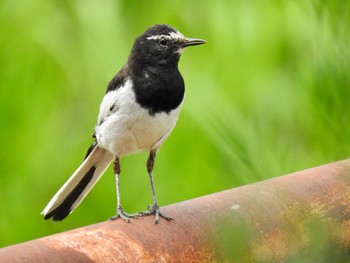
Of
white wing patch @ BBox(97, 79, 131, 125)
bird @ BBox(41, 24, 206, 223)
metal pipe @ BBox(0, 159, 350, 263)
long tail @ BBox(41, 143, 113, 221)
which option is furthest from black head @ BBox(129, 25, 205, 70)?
metal pipe @ BBox(0, 159, 350, 263)

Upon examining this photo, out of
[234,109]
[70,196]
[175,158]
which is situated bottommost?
[70,196]

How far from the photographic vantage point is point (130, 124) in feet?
9.36

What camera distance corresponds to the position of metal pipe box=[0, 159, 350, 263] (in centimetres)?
35

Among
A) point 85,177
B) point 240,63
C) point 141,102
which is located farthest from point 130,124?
point 240,63

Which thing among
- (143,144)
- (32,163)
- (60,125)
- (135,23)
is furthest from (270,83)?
(143,144)

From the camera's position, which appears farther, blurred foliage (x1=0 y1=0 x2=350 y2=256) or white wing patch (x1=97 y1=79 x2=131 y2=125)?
white wing patch (x1=97 y1=79 x2=131 y2=125)

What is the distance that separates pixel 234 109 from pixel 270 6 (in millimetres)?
58

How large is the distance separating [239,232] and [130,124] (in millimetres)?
2538

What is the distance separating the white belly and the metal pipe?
1408 millimetres

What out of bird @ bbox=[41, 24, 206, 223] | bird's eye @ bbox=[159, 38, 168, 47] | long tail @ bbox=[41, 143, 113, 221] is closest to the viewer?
long tail @ bbox=[41, 143, 113, 221]

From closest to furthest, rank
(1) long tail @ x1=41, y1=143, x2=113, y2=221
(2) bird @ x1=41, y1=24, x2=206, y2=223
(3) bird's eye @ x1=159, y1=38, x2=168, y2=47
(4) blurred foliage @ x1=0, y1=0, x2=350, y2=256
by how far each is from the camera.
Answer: (4) blurred foliage @ x1=0, y1=0, x2=350, y2=256 → (1) long tail @ x1=41, y1=143, x2=113, y2=221 → (2) bird @ x1=41, y1=24, x2=206, y2=223 → (3) bird's eye @ x1=159, y1=38, x2=168, y2=47

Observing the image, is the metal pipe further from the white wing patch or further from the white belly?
the white wing patch

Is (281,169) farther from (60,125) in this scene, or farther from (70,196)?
(70,196)

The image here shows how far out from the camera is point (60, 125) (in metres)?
0.86
